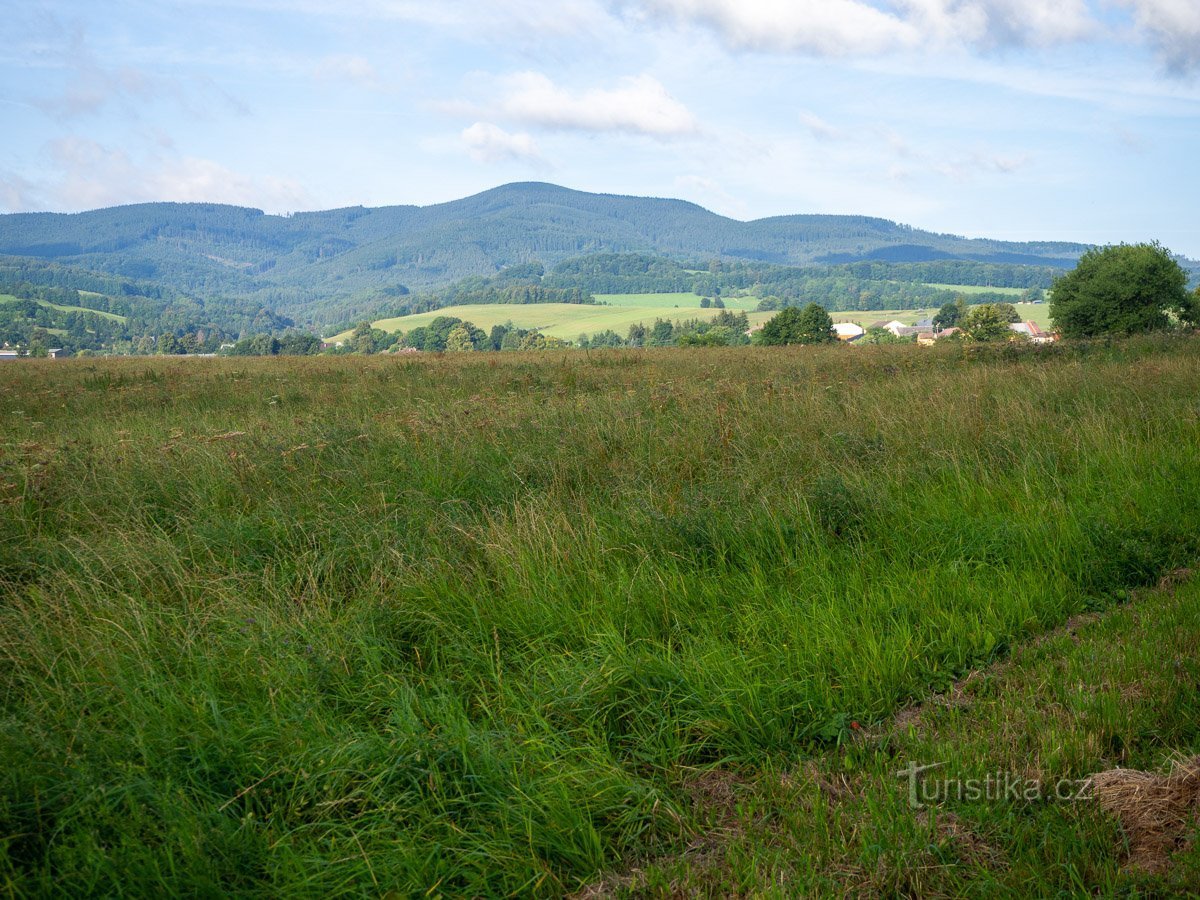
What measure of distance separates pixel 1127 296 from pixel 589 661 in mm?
41083

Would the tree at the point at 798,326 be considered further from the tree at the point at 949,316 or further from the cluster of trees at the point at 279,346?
the tree at the point at 949,316

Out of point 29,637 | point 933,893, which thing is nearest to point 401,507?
point 29,637

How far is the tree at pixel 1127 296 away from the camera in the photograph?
35594mm

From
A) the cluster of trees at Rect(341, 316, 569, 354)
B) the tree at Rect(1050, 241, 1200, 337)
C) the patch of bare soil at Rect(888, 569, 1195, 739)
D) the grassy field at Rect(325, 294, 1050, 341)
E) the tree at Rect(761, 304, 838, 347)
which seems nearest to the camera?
the patch of bare soil at Rect(888, 569, 1195, 739)

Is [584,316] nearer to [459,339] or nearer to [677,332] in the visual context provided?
[677,332]

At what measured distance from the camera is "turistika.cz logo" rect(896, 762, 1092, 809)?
8.73 feet

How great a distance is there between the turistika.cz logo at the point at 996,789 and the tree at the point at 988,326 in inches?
1335

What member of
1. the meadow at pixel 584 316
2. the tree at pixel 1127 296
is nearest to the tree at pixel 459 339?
the meadow at pixel 584 316

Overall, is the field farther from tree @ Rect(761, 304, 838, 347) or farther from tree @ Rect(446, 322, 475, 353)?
tree @ Rect(446, 322, 475, 353)

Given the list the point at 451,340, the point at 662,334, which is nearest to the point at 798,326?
the point at 451,340

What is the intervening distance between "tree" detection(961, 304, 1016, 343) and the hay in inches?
1332

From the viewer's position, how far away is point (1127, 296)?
117 ft

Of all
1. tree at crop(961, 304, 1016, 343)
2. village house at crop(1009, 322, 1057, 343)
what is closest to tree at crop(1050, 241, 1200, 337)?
village house at crop(1009, 322, 1057, 343)

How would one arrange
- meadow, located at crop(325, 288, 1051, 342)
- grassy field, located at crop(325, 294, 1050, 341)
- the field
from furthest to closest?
grassy field, located at crop(325, 294, 1050, 341) < meadow, located at crop(325, 288, 1051, 342) < the field
